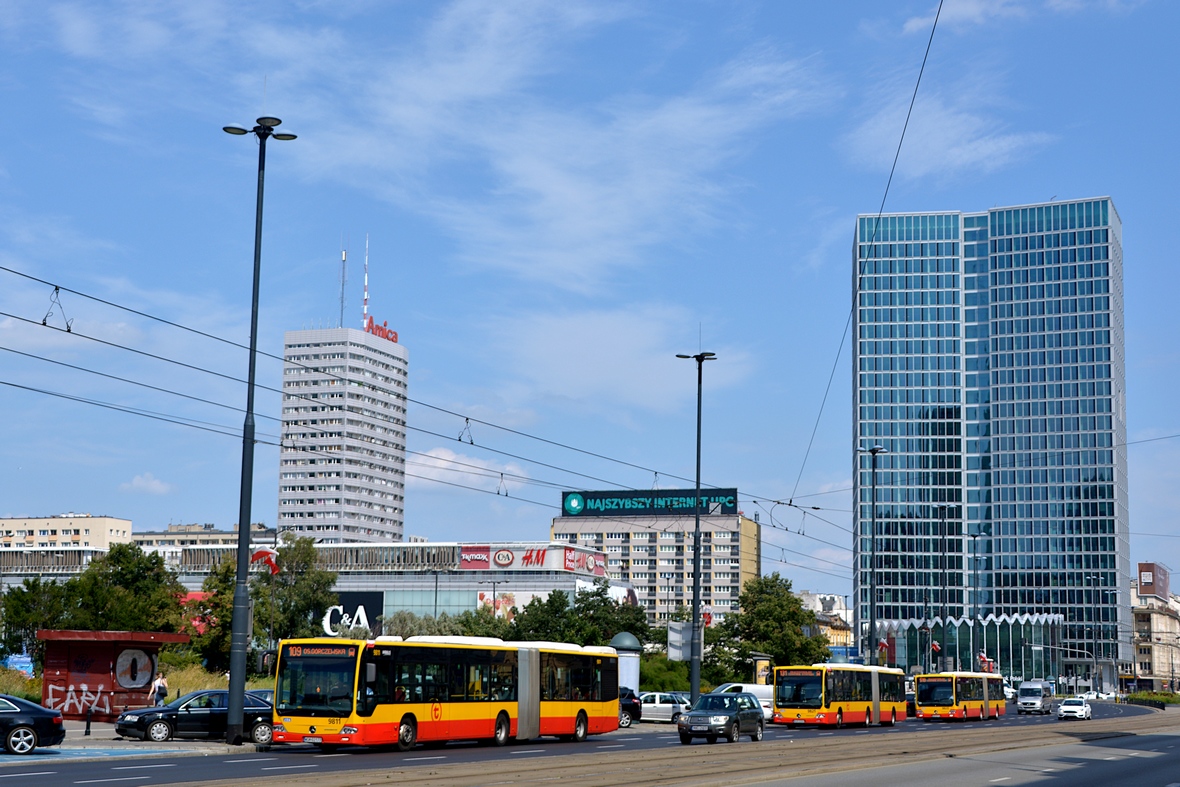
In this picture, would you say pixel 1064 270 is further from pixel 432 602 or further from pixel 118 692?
pixel 118 692

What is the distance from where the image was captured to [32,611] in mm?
82750

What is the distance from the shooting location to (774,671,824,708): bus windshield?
50969 millimetres

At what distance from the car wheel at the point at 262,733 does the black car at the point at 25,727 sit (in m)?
4.87

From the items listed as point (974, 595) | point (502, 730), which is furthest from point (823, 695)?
point (974, 595)

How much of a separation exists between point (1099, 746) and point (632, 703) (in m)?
19.9

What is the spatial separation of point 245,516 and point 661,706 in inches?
1186

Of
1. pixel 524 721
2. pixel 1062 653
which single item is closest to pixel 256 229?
pixel 524 721

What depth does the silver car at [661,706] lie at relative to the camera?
180 ft

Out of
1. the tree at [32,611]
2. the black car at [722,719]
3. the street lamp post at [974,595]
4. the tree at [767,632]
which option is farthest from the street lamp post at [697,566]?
the street lamp post at [974,595]

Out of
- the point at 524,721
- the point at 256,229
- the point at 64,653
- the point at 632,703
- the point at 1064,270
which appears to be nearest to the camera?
the point at 256,229

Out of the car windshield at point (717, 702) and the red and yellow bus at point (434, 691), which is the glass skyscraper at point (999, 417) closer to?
the car windshield at point (717, 702)

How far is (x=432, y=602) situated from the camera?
468 ft

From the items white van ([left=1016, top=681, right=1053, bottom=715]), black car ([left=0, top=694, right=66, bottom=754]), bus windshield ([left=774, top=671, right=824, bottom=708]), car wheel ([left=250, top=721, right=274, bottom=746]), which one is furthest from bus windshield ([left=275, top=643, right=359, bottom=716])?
white van ([left=1016, top=681, right=1053, bottom=715])

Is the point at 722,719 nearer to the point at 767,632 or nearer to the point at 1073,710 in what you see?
the point at 1073,710
